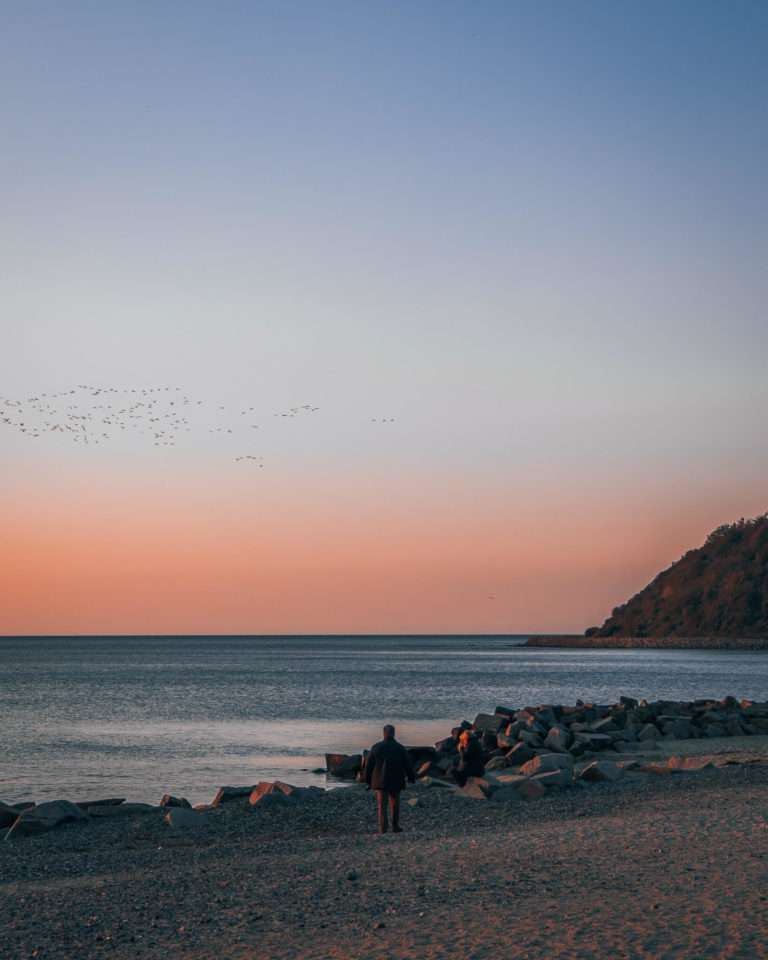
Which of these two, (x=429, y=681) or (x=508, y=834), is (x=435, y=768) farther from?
(x=429, y=681)

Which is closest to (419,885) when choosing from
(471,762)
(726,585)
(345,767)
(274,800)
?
(274,800)

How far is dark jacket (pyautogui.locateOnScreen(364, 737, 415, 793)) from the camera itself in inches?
579

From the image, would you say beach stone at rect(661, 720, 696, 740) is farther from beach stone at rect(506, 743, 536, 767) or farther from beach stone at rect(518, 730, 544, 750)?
beach stone at rect(506, 743, 536, 767)

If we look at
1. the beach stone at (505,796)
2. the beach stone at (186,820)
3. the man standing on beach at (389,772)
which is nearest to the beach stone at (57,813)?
the beach stone at (186,820)

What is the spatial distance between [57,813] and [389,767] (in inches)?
267

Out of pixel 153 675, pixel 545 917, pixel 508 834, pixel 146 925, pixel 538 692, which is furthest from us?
pixel 153 675

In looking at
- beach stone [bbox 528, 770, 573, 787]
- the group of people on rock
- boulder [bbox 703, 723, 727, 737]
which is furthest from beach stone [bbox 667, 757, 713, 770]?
boulder [bbox 703, 723, 727, 737]

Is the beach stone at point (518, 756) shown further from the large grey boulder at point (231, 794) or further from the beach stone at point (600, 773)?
the large grey boulder at point (231, 794)

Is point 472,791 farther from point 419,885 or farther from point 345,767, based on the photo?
point 419,885

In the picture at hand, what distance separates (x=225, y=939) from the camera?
27.5ft

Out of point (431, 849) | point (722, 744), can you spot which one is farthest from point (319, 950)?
point (722, 744)

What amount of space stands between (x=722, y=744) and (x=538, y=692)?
41572 millimetres

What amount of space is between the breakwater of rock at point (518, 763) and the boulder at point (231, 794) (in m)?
0.02

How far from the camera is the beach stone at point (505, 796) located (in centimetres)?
1738
